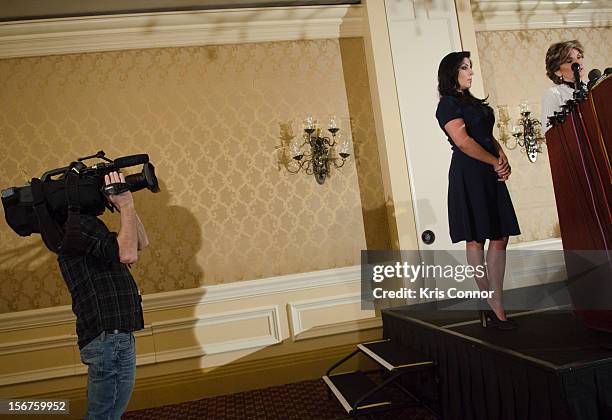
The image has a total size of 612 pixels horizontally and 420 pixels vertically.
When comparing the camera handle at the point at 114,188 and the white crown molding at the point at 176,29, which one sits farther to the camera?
the white crown molding at the point at 176,29

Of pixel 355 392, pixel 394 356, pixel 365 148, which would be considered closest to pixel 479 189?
pixel 394 356

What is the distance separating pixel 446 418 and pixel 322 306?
1341 mm

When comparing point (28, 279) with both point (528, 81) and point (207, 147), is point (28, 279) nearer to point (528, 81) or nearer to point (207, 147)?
point (207, 147)

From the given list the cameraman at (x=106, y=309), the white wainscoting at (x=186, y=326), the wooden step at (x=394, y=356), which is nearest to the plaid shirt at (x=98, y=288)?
the cameraman at (x=106, y=309)

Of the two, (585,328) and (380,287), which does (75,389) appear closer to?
(380,287)

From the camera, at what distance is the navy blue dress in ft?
7.89

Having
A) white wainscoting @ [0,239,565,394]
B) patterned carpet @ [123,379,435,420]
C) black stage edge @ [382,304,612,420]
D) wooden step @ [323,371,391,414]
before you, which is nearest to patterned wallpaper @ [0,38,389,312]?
white wainscoting @ [0,239,565,394]

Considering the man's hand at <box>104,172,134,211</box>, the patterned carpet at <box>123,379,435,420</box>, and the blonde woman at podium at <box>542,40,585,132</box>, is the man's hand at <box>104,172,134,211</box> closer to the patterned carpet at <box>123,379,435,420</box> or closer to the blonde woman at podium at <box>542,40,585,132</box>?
the patterned carpet at <box>123,379,435,420</box>

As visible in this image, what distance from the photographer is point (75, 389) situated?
10.4ft

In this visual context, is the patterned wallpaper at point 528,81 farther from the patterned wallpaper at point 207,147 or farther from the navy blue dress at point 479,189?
the navy blue dress at point 479,189

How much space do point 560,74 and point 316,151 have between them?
169cm

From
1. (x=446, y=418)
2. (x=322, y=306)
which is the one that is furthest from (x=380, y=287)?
(x=446, y=418)

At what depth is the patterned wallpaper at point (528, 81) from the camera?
3664mm

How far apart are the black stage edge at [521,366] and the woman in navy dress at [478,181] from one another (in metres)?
0.25
